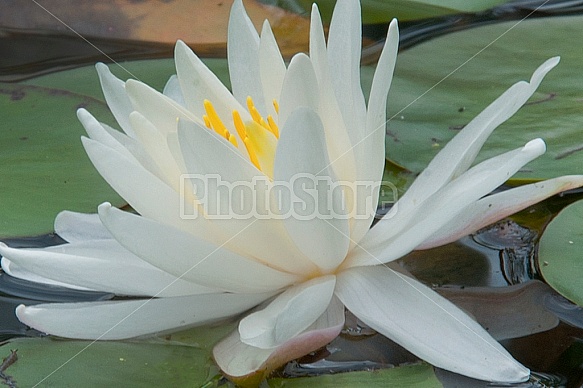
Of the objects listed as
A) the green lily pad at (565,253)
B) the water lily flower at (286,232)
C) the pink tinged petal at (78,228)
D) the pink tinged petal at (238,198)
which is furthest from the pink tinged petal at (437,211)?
the pink tinged petal at (78,228)

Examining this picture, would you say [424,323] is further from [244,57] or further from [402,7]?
[402,7]

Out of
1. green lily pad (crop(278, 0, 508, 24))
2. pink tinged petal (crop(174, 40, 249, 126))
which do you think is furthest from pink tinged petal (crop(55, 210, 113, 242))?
green lily pad (crop(278, 0, 508, 24))

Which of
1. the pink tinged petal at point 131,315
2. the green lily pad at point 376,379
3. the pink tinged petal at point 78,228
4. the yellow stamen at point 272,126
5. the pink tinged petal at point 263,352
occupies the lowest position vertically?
the green lily pad at point 376,379

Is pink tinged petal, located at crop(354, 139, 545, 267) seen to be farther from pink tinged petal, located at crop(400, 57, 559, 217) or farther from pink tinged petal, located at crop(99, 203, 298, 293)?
pink tinged petal, located at crop(99, 203, 298, 293)

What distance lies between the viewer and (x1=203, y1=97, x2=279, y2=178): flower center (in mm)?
1031

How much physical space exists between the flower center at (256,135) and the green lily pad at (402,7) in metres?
1.05

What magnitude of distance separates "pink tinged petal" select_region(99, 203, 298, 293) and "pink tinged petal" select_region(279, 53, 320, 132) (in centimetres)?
22

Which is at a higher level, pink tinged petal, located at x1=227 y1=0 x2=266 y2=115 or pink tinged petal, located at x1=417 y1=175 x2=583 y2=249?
→ pink tinged petal, located at x1=227 y1=0 x2=266 y2=115

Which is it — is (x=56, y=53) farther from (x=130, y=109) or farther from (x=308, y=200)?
(x=308, y=200)

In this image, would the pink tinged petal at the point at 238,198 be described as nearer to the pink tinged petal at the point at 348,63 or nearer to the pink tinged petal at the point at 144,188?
the pink tinged petal at the point at 144,188

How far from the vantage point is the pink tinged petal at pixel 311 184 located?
919mm

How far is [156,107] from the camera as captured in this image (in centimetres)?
118

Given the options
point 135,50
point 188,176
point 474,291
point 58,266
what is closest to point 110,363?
point 58,266

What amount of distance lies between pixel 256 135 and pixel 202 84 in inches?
9.7
